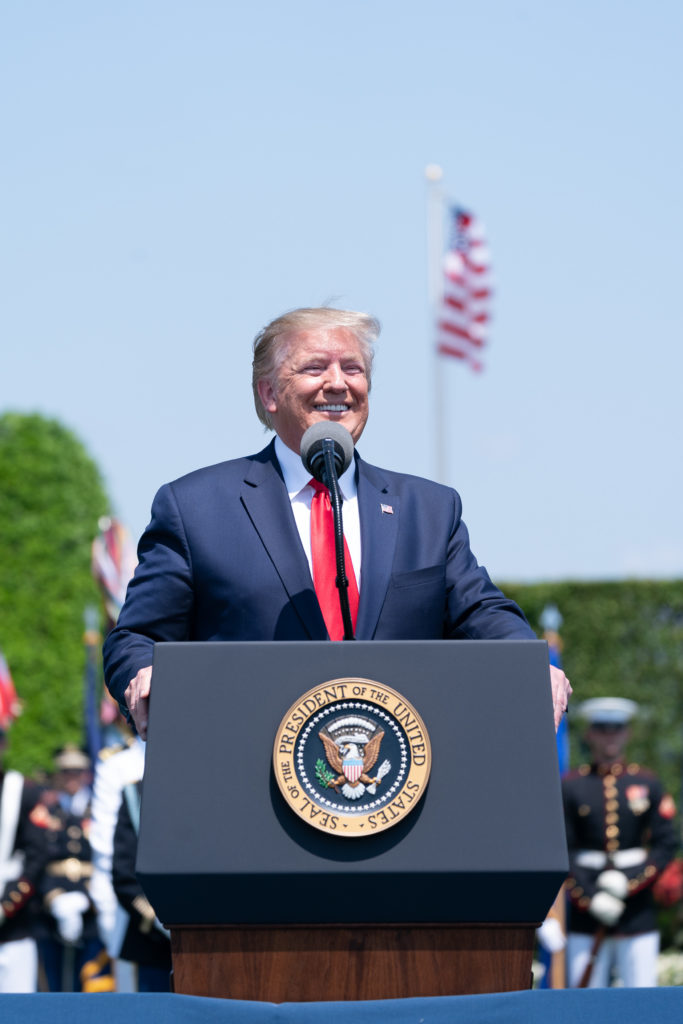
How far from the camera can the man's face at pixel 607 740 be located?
9.14m

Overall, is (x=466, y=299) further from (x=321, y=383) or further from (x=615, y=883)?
(x=321, y=383)

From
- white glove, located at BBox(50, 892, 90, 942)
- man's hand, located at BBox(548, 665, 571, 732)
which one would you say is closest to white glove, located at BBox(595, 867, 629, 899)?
white glove, located at BBox(50, 892, 90, 942)

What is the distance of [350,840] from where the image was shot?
217 cm

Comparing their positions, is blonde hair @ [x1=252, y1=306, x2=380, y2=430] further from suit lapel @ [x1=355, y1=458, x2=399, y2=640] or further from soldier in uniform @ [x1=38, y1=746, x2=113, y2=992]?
soldier in uniform @ [x1=38, y1=746, x2=113, y2=992]

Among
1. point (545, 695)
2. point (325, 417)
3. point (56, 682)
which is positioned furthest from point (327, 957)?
point (56, 682)

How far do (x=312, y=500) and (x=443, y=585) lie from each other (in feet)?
1.11

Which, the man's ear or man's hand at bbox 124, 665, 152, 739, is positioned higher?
the man's ear

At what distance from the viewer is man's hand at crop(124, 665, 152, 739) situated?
2.48 metres

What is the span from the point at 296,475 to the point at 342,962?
1147mm

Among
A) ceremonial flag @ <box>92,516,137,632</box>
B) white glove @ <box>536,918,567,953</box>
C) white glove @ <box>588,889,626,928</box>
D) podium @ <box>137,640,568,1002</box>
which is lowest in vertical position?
white glove @ <box>536,918,567,953</box>

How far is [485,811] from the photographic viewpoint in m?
2.19

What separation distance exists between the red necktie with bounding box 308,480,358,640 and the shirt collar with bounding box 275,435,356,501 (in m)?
0.06

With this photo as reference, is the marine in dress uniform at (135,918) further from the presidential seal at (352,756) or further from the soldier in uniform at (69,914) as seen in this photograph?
the presidential seal at (352,756)

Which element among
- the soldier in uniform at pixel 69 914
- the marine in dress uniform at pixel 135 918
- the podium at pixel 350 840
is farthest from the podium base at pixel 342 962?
the soldier in uniform at pixel 69 914
